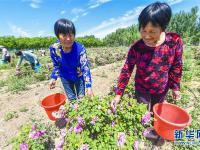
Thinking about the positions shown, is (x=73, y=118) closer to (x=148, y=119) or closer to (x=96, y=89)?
(x=148, y=119)

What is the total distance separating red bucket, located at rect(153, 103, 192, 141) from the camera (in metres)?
2.01

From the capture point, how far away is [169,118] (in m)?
2.42

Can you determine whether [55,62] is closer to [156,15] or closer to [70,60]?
[70,60]

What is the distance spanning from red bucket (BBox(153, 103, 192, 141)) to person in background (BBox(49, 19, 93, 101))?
0.83m

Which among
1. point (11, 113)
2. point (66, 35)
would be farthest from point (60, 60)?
point (11, 113)

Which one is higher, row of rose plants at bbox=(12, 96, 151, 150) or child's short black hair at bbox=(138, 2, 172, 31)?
child's short black hair at bbox=(138, 2, 172, 31)

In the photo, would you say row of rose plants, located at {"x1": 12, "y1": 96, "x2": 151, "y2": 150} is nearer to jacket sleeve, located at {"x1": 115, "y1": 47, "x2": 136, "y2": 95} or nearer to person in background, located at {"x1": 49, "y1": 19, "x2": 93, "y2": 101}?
jacket sleeve, located at {"x1": 115, "y1": 47, "x2": 136, "y2": 95}

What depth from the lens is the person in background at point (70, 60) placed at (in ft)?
7.86

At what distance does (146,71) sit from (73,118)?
934 mm

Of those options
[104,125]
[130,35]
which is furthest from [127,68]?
[130,35]

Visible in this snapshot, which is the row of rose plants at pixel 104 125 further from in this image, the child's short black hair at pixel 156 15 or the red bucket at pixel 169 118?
the child's short black hair at pixel 156 15

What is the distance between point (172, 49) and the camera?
2082 millimetres

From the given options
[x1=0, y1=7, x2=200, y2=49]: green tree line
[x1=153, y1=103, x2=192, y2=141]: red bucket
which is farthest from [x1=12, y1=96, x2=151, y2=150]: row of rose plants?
[x1=0, y1=7, x2=200, y2=49]: green tree line

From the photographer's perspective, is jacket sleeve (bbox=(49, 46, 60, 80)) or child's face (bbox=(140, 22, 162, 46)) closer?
child's face (bbox=(140, 22, 162, 46))
